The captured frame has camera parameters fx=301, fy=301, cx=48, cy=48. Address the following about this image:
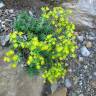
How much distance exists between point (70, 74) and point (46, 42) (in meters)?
0.66

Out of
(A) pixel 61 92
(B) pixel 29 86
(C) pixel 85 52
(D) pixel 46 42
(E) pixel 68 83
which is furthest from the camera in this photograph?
(C) pixel 85 52

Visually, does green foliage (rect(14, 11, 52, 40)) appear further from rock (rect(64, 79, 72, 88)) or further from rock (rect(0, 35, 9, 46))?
rock (rect(64, 79, 72, 88))

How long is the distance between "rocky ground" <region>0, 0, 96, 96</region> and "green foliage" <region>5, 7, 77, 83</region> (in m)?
0.19

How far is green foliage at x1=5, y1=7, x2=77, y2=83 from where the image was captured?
3.00 meters

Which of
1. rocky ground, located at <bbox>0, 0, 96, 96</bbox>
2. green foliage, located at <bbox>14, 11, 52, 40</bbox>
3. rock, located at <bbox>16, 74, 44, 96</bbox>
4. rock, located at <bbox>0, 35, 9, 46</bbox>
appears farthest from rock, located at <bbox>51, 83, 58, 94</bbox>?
rock, located at <bbox>0, 35, 9, 46</bbox>

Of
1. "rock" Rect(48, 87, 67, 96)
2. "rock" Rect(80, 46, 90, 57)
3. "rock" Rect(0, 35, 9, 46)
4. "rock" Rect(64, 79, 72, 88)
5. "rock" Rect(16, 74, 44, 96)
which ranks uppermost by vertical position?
"rock" Rect(0, 35, 9, 46)

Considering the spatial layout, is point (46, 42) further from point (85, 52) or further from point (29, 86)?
point (85, 52)

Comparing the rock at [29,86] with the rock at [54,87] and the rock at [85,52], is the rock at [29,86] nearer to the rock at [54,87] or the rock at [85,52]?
the rock at [54,87]

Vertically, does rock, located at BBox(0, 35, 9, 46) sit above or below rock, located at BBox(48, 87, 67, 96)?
above

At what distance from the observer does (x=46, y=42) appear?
3119 mm

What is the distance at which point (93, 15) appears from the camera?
427cm

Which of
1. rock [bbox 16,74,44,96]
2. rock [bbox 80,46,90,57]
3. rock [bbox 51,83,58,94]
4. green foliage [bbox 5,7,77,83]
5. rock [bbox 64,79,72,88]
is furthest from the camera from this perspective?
rock [bbox 80,46,90,57]

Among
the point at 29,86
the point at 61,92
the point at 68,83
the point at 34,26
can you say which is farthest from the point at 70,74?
the point at 34,26

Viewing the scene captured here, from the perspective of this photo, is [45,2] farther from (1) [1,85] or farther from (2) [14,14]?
(1) [1,85]
